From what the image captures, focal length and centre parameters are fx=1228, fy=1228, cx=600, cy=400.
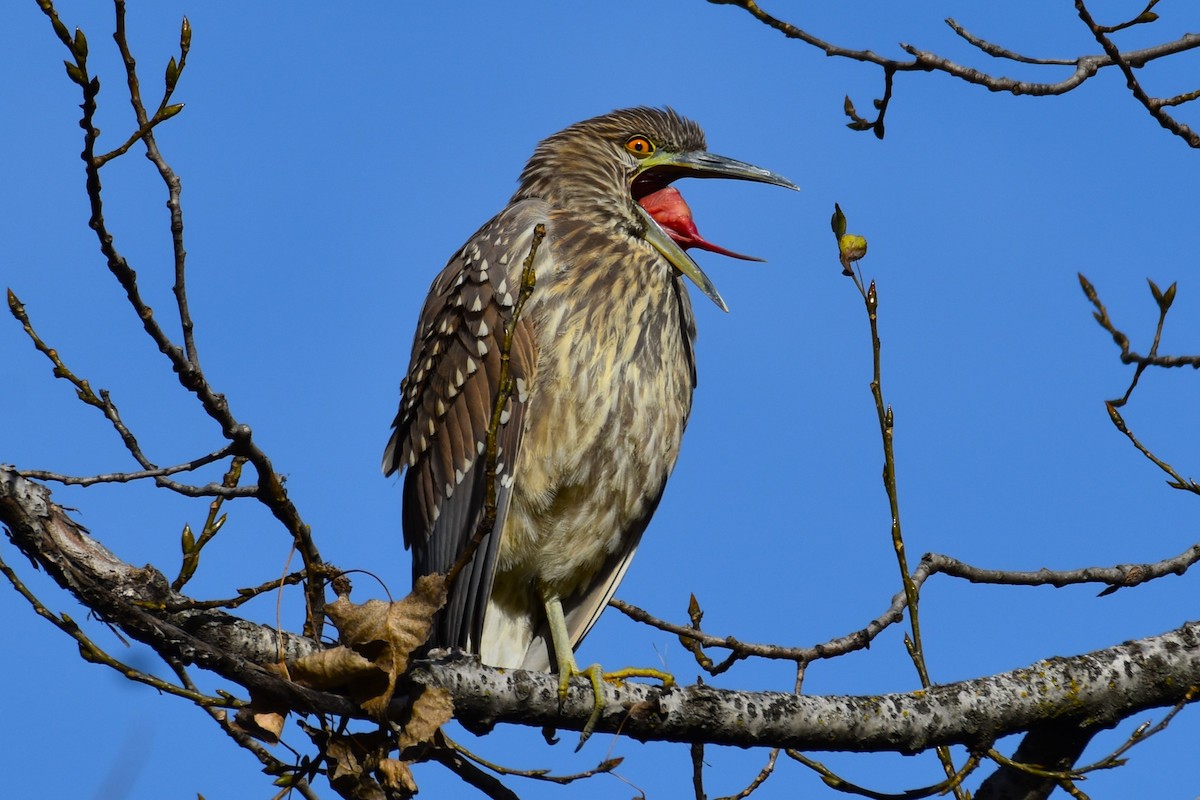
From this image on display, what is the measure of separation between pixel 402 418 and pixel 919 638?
7.15 ft

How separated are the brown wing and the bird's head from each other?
37cm

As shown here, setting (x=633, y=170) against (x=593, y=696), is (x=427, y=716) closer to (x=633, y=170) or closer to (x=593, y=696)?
(x=593, y=696)

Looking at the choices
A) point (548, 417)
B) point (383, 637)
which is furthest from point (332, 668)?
point (548, 417)

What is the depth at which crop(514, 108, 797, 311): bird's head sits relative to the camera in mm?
4844

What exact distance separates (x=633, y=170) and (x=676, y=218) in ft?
0.90

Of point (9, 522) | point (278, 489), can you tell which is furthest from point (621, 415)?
point (9, 522)

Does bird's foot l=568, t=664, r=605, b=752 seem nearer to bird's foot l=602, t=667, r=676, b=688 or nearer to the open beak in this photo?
bird's foot l=602, t=667, r=676, b=688

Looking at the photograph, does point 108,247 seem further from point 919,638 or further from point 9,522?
point 919,638

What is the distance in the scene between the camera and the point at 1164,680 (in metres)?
3.10

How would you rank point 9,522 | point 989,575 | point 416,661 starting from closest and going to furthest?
point 9,522 → point 416,661 → point 989,575

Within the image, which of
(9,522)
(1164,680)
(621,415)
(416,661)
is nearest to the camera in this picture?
(9,522)

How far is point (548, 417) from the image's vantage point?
4000 mm

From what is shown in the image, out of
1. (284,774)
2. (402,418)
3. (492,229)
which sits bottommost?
(284,774)

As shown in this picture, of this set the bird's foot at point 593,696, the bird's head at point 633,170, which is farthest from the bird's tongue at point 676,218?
the bird's foot at point 593,696
